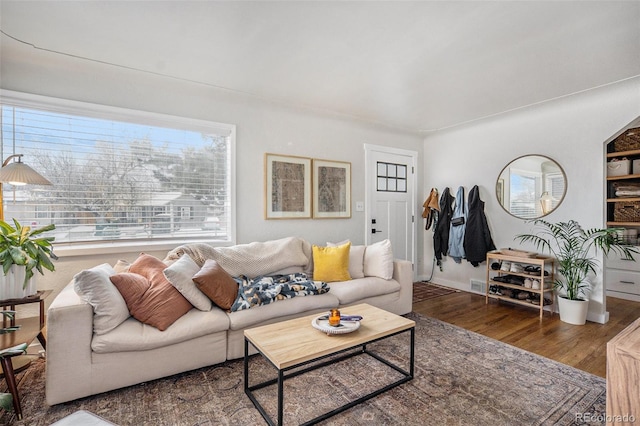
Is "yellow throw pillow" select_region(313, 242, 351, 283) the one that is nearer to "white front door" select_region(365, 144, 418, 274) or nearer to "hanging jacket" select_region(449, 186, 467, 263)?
"white front door" select_region(365, 144, 418, 274)

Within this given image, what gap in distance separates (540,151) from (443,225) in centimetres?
153

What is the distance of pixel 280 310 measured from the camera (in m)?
2.49

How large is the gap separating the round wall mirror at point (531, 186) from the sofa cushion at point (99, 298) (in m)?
4.28

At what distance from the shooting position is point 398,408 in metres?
1.81

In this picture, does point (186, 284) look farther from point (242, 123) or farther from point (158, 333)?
point (242, 123)

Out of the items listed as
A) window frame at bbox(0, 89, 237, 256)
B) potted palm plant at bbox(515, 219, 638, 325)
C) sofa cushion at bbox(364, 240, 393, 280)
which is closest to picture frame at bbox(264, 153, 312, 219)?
window frame at bbox(0, 89, 237, 256)

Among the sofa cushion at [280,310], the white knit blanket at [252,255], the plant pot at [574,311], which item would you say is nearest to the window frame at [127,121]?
the white knit blanket at [252,255]

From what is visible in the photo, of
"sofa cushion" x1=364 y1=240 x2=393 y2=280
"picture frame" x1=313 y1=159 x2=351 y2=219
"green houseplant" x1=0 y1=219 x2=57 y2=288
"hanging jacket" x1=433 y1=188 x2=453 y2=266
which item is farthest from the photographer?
"hanging jacket" x1=433 y1=188 x2=453 y2=266

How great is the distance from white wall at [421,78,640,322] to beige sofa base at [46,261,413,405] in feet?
10.5

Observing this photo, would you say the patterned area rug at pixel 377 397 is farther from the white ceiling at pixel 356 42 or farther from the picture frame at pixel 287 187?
the white ceiling at pixel 356 42

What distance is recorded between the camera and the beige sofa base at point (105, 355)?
1.77m

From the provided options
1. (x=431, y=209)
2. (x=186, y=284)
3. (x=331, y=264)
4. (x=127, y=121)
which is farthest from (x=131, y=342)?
(x=431, y=209)

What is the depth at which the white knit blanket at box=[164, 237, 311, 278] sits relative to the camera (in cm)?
273

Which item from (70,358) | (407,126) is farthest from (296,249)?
(407,126)
